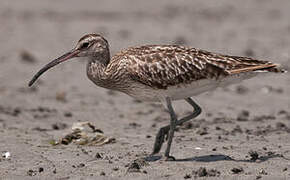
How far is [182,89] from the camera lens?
1100 centimetres

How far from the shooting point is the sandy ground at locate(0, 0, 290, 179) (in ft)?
35.0

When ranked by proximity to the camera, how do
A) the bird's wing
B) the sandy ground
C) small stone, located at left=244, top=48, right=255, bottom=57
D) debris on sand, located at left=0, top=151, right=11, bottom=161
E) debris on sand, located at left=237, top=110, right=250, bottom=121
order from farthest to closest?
small stone, located at left=244, top=48, right=255, bottom=57 → debris on sand, located at left=237, top=110, right=250, bottom=121 → debris on sand, located at left=0, top=151, right=11, bottom=161 → the bird's wing → the sandy ground

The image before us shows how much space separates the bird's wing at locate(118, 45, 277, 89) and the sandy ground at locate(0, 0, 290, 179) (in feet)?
3.85

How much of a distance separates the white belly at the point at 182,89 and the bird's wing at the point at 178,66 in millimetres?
68

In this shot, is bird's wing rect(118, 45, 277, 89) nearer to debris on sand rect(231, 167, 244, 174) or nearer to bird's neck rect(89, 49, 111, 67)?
bird's neck rect(89, 49, 111, 67)

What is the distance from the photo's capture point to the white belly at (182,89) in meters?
11.0

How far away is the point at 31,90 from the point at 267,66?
26.7 feet

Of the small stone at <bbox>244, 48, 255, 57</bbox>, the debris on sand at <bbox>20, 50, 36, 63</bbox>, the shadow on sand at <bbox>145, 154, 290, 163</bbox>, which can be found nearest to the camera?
the shadow on sand at <bbox>145, 154, 290, 163</bbox>

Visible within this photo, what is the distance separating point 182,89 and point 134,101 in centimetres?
585

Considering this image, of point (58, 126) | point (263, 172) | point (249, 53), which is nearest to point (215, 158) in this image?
point (263, 172)

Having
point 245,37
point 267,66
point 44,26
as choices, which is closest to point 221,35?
point 245,37

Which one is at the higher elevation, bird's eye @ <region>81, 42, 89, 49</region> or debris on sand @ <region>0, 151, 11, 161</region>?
bird's eye @ <region>81, 42, 89, 49</region>

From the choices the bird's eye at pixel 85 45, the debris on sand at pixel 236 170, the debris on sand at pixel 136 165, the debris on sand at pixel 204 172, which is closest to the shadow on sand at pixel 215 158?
the debris on sand at pixel 136 165

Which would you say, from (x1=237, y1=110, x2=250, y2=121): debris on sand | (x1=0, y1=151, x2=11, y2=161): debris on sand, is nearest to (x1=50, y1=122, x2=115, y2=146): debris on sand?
(x1=0, y1=151, x2=11, y2=161): debris on sand
